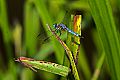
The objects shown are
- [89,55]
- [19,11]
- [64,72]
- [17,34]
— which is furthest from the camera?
[19,11]

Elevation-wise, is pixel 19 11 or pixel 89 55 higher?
pixel 19 11

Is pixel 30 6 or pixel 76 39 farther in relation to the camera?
pixel 30 6

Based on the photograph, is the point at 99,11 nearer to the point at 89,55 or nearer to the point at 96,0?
the point at 96,0

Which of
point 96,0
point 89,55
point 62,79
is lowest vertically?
point 89,55

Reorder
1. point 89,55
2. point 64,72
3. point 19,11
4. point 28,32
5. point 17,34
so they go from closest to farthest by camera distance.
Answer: point 64,72 → point 28,32 → point 17,34 → point 89,55 → point 19,11

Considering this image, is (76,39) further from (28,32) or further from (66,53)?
(28,32)

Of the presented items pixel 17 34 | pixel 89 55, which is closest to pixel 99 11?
pixel 17 34

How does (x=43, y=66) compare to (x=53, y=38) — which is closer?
(x=43, y=66)
